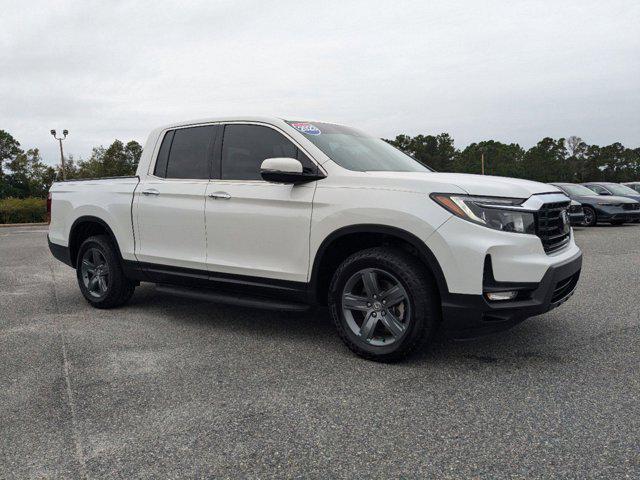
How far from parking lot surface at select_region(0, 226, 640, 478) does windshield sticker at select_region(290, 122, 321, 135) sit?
1.73 metres

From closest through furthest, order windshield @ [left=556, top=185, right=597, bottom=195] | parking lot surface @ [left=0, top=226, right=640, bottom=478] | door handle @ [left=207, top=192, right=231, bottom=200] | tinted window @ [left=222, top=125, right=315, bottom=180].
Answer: parking lot surface @ [left=0, top=226, right=640, bottom=478] → tinted window @ [left=222, top=125, right=315, bottom=180] → door handle @ [left=207, top=192, right=231, bottom=200] → windshield @ [left=556, top=185, right=597, bottom=195]

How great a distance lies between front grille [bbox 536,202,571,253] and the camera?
150 inches

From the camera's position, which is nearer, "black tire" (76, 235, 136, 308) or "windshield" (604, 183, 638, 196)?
"black tire" (76, 235, 136, 308)

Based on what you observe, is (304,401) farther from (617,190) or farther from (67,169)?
(67,169)

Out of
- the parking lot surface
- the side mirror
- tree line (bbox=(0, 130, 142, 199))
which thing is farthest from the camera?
tree line (bbox=(0, 130, 142, 199))

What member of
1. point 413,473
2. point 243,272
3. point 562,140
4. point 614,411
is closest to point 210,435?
point 413,473

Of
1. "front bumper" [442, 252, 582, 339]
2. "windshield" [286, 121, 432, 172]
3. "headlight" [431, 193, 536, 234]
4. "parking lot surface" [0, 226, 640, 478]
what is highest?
"windshield" [286, 121, 432, 172]

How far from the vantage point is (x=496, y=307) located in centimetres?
366

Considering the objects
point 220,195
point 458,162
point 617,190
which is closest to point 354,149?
point 220,195

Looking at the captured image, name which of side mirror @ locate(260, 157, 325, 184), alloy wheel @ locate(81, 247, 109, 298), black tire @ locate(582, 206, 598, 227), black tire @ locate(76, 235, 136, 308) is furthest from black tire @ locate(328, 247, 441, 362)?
black tire @ locate(582, 206, 598, 227)

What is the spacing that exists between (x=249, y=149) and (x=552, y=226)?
2.52 m

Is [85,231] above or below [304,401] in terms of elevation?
above

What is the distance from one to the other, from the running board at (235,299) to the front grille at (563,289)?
1.81 meters

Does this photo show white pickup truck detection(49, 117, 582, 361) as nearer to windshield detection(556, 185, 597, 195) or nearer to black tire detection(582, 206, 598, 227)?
black tire detection(582, 206, 598, 227)
